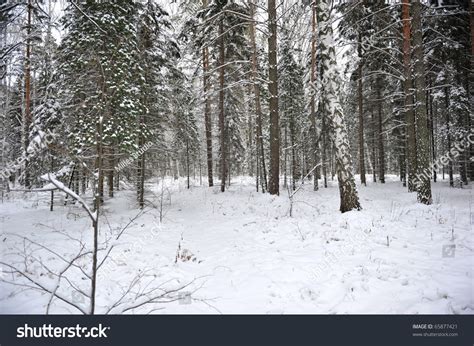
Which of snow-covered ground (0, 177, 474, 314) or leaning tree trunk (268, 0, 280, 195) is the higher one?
leaning tree trunk (268, 0, 280, 195)

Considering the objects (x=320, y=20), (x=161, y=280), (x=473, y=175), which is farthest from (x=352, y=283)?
(x=473, y=175)

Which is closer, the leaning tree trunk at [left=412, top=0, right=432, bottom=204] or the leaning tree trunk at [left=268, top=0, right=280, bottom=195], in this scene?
the leaning tree trunk at [left=412, top=0, right=432, bottom=204]

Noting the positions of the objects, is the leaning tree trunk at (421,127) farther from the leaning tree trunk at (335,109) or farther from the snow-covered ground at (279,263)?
the leaning tree trunk at (335,109)

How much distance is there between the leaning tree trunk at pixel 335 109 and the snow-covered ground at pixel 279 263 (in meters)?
0.70

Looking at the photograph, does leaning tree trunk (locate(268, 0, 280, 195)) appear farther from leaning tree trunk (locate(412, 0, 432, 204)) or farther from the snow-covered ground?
leaning tree trunk (locate(412, 0, 432, 204))

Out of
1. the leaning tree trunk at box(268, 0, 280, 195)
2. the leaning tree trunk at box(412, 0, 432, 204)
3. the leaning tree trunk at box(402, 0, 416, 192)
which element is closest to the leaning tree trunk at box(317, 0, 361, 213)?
the leaning tree trunk at box(412, 0, 432, 204)

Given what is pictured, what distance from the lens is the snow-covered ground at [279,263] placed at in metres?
3.87

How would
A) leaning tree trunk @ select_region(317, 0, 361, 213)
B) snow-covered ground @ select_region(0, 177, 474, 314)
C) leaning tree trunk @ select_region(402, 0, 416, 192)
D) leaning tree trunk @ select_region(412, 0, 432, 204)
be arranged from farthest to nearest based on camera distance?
leaning tree trunk @ select_region(402, 0, 416, 192)
leaning tree trunk @ select_region(412, 0, 432, 204)
leaning tree trunk @ select_region(317, 0, 361, 213)
snow-covered ground @ select_region(0, 177, 474, 314)

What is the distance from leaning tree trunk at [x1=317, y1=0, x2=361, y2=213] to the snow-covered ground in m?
0.70

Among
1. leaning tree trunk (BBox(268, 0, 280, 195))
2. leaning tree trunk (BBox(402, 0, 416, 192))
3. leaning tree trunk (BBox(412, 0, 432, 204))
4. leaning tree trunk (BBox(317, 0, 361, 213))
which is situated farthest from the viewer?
leaning tree trunk (BBox(268, 0, 280, 195))

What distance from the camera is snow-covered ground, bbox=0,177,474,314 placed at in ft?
12.7

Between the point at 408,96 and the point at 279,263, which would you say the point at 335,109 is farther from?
the point at 408,96
